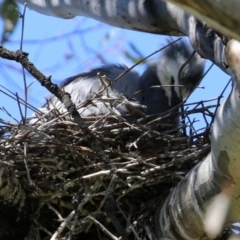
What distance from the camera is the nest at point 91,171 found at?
9.33 feet

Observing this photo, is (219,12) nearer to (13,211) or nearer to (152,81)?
(13,211)

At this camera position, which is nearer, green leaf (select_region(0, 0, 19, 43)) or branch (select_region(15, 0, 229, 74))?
branch (select_region(15, 0, 229, 74))

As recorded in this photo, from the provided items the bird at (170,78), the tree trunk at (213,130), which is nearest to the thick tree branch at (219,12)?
the tree trunk at (213,130)

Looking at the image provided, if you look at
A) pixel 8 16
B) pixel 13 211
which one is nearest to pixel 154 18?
pixel 8 16

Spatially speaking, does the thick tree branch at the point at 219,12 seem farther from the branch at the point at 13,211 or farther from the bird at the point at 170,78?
the bird at the point at 170,78

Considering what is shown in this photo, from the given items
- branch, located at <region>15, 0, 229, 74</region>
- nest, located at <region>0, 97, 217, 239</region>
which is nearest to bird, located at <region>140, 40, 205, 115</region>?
nest, located at <region>0, 97, 217, 239</region>

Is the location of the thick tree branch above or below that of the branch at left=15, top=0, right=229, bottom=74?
below

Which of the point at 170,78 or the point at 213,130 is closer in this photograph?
the point at 213,130

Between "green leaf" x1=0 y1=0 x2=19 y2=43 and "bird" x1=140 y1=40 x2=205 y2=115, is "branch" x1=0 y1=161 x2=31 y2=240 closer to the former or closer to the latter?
"green leaf" x1=0 y1=0 x2=19 y2=43

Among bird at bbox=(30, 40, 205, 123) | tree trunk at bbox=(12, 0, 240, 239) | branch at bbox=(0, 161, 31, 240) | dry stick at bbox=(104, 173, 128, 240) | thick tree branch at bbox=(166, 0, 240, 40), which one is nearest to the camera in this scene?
thick tree branch at bbox=(166, 0, 240, 40)

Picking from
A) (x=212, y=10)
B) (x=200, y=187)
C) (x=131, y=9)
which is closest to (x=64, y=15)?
(x=131, y=9)

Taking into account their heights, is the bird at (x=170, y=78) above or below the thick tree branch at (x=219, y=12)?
above

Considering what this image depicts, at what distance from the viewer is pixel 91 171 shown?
9.48 ft

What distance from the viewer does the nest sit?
2.84 metres
